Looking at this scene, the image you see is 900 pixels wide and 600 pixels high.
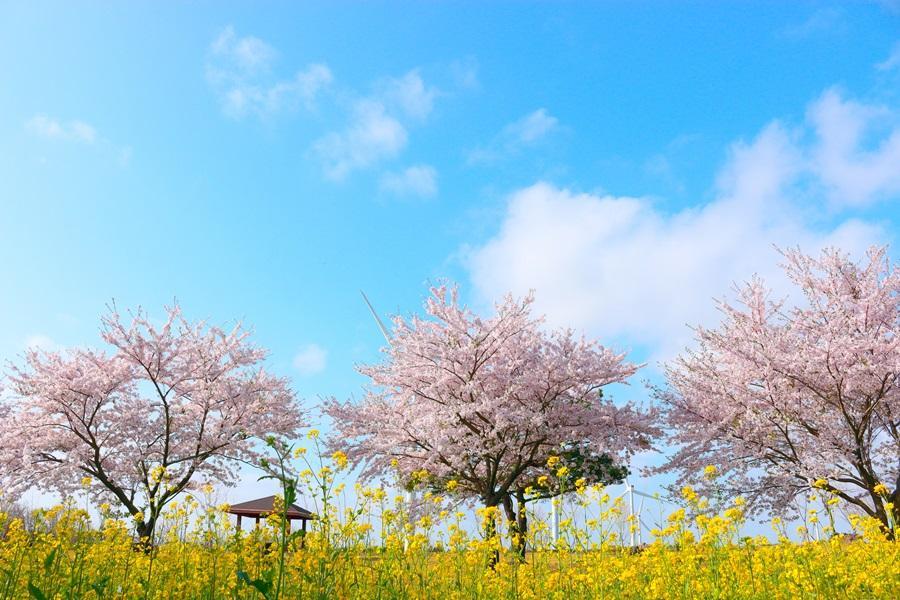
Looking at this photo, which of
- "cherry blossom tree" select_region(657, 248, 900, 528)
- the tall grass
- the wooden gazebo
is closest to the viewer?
the tall grass

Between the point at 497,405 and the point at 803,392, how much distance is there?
751cm

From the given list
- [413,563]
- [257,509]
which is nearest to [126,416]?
[257,509]

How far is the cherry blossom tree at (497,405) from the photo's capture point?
15.1m

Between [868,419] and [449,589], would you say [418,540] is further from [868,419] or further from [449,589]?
[868,419]

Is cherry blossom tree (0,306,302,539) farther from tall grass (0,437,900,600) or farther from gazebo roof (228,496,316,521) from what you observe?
tall grass (0,437,900,600)

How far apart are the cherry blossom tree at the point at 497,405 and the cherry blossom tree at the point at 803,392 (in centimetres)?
181

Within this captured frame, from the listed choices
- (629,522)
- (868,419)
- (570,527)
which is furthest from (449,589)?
(868,419)

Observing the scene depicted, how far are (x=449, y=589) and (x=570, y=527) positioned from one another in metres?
1.29

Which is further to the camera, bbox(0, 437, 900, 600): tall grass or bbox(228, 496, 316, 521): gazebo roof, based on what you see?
bbox(228, 496, 316, 521): gazebo roof

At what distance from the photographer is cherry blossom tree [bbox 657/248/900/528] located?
14.4 metres

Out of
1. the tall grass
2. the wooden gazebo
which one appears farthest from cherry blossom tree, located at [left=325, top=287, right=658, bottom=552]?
the tall grass

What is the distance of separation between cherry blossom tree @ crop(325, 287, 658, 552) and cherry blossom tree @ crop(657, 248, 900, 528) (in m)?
1.81

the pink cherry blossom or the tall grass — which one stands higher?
the pink cherry blossom

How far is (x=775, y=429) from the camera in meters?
15.6
